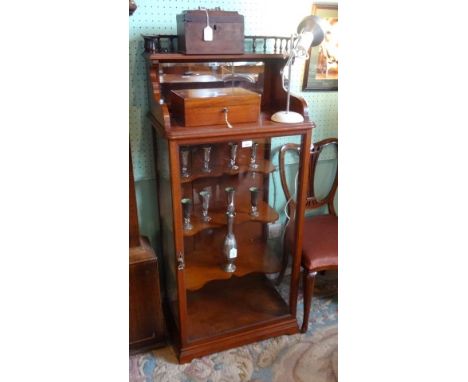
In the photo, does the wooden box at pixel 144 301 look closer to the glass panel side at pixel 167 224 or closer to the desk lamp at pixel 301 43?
the glass panel side at pixel 167 224

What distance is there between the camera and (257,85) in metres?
1.68

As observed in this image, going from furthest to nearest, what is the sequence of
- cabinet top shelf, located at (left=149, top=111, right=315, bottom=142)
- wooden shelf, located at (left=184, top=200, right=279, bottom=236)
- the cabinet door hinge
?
wooden shelf, located at (left=184, top=200, right=279, bottom=236), the cabinet door hinge, cabinet top shelf, located at (left=149, top=111, right=315, bottom=142)

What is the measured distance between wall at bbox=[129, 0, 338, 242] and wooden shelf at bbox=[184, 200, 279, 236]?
297 millimetres

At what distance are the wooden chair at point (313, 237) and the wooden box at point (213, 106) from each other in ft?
1.55

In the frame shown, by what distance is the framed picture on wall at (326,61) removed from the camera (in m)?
1.82

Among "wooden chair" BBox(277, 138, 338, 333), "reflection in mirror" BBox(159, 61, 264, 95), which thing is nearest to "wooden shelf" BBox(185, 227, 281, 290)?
"wooden chair" BBox(277, 138, 338, 333)

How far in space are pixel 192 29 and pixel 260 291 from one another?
140cm

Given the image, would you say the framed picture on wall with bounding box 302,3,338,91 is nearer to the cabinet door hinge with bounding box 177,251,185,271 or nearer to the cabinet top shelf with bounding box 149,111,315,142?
the cabinet top shelf with bounding box 149,111,315,142

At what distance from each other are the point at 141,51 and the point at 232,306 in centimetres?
132

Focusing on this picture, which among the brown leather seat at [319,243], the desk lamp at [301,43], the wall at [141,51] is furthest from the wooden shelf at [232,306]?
the desk lamp at [301,43]

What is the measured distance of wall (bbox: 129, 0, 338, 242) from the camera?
5.06 ft
